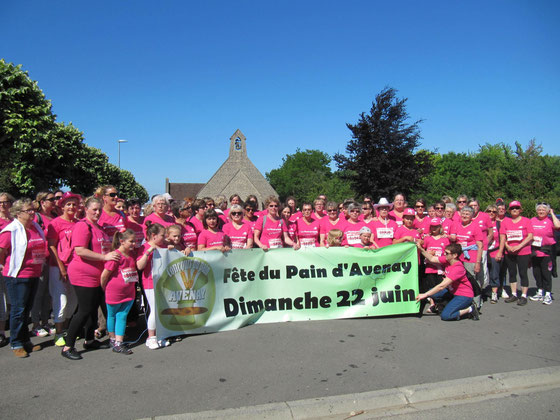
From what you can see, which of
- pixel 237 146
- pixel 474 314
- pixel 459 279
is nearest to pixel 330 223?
pixel 459 279

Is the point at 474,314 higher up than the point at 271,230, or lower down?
lower down

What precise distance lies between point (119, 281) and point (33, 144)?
16539 mm

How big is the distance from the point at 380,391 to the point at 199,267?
295 cm

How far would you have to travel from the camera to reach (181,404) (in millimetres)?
3686

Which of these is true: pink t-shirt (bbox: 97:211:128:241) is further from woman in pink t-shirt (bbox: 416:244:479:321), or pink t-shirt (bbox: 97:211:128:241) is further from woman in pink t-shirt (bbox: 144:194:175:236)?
woman in pink t-shirt (bbox: 416:244:479:321)

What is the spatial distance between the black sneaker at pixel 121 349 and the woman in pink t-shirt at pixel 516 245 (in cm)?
667

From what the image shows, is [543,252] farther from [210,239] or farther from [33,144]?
[33,144]

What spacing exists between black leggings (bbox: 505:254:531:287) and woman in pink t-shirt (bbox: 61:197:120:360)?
7132 millimetres

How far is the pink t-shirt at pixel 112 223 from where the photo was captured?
5688 mm

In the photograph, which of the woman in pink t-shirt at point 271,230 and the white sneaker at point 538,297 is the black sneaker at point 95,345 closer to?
the woman in pink t-shirt at point 271,230

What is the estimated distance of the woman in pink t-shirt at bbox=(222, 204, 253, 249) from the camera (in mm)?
6499

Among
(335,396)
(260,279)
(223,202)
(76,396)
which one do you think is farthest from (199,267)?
(223,202)

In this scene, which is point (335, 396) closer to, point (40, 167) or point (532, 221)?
point (532, 221)

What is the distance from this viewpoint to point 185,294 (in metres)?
5.62
